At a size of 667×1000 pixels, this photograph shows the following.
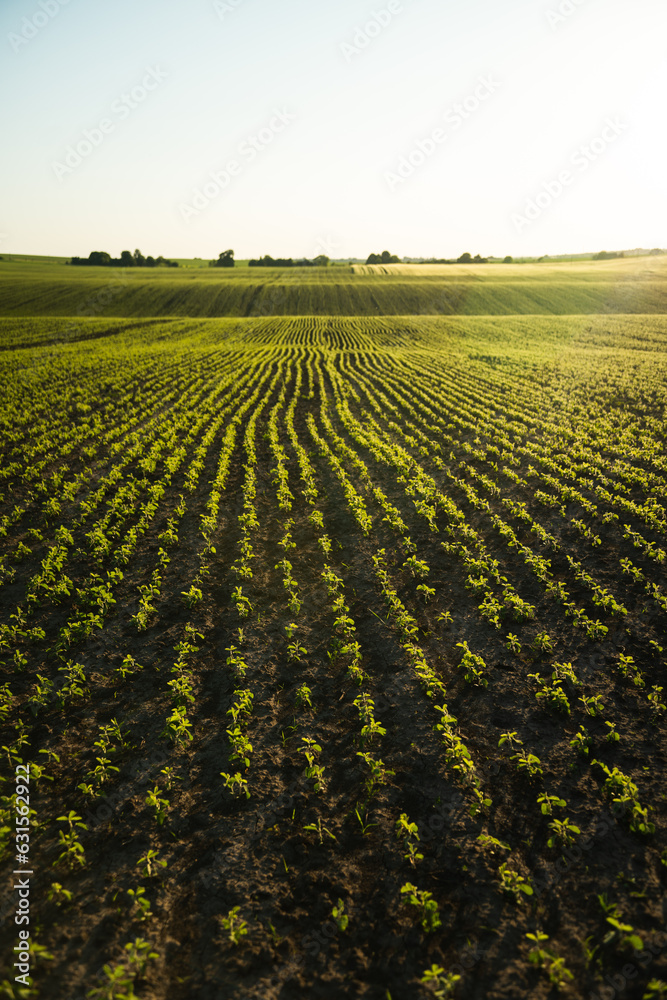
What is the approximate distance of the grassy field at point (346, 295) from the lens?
229 feet

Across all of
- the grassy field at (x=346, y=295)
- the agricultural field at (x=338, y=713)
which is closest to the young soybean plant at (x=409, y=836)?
the agricultural field at (x=338, y=713)

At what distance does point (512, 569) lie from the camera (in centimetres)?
998

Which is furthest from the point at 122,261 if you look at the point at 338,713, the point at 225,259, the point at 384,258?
the point at 338,713

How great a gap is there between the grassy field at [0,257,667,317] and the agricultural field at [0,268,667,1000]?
2500 inches

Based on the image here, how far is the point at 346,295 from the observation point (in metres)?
83.0

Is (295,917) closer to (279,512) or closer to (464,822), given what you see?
(464,822)

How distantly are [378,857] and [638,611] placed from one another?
6.66 m

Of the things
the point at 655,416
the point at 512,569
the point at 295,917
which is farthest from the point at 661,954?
the point at 655,416

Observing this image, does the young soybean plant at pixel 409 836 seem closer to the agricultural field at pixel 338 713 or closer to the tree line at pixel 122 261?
the agricultural field at pixel 338 713

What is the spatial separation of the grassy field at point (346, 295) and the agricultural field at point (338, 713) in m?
63.5

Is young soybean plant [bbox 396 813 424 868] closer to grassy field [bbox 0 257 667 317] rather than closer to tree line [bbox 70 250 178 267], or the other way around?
grassy field [bbox 0 257 667 317]

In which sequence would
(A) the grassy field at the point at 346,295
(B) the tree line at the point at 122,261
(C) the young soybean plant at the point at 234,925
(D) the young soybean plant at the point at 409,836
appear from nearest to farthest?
(C) the young soybean plant at the point at 234,925, (D) the young soybean plant at the point at 409,836, (A) the grassy field at the point at 346,295, (B) the tree line at the point at 122,261

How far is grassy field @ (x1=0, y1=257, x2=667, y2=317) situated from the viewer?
6981 centimetres

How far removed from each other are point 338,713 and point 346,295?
87230 mm
